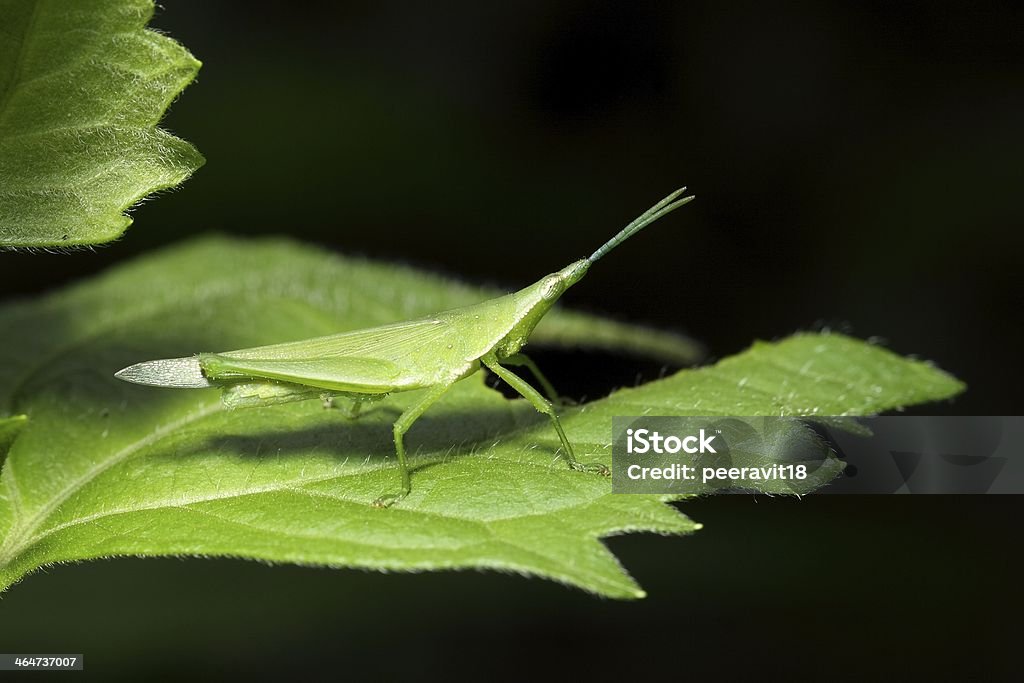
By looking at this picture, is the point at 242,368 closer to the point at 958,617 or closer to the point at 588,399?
the point at 588,399

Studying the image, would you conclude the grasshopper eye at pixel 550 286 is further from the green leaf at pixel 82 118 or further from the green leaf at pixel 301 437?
the green leaf at pixel 82 118

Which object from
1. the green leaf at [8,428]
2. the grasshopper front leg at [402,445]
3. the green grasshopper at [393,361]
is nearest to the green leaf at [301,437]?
the grasshopper front leg at [402,445]

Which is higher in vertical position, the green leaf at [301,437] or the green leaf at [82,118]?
the green leaf at [82,118]

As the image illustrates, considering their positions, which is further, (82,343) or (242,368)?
(82,343)

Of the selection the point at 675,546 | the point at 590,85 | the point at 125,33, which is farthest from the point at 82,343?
the point at 590,85

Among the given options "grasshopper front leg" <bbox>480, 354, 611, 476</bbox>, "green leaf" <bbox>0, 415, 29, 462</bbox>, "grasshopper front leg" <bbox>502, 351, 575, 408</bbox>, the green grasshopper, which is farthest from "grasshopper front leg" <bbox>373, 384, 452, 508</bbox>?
"green leaf" <bbox>0, 415, 29, 462</bbox>

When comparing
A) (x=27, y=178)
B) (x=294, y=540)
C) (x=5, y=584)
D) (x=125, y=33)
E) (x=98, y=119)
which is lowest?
(x=5, y=584)

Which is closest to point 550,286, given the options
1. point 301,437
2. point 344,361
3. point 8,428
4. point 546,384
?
point 546,384

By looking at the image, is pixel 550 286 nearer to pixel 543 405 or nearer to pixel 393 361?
pixel 543 405
